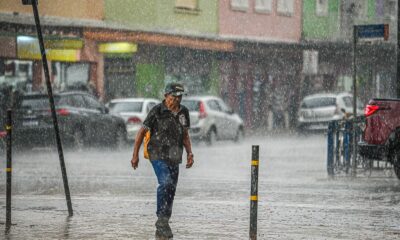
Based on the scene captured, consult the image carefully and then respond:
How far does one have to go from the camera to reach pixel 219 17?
49.8m

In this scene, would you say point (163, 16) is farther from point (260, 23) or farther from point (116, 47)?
point (260, 23)

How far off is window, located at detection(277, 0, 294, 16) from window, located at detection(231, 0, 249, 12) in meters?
2.85

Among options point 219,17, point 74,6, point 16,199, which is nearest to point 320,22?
point 219,17

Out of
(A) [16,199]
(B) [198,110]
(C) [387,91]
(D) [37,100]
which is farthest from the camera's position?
(C) [387,91]

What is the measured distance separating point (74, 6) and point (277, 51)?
14.1 metres

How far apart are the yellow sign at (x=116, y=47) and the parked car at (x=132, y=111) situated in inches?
277

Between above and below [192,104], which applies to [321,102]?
below

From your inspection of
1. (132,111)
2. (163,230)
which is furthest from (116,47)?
(163,230)

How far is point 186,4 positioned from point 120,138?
1537cm

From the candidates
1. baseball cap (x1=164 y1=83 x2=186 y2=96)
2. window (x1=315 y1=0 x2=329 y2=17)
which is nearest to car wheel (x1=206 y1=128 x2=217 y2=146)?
window (x1=315 y1=0 x2=329 y2=17)

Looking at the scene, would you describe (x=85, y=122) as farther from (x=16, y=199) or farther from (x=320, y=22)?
(x=320, y=22)

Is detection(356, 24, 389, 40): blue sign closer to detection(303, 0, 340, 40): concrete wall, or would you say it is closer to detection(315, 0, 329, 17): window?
detection(303, 0, 340, 40): concrete wall

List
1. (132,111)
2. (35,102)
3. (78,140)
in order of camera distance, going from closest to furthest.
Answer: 1. (35,102)
2. (78,140)
3. (132,111)

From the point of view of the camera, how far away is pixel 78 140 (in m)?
31.0
